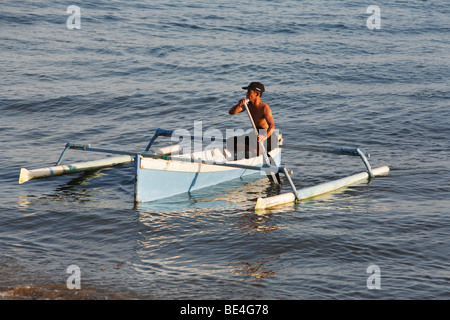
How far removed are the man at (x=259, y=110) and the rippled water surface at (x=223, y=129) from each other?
1.10 meters

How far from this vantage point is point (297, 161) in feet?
40.9

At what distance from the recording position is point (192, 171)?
995cm

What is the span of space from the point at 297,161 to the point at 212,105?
17.2 feet

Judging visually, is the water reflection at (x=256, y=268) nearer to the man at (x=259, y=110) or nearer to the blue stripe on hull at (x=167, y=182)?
the blue stripe on hull at (x=167, y=182)

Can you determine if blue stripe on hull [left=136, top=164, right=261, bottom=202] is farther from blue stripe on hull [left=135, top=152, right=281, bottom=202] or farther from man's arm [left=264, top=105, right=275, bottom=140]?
man's arm [left=264, top=105, right=275, bottom=140]

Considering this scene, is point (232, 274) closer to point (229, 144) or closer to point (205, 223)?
point (205, 223)

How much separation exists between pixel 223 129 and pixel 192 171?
515 centimetres

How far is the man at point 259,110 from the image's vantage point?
10273 mm

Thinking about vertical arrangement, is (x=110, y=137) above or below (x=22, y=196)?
above

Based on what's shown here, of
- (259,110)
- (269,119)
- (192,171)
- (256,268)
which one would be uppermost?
(259,110)

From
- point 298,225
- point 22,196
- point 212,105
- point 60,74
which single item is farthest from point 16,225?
point 60,74

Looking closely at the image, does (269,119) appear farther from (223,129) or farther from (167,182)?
(223,129)

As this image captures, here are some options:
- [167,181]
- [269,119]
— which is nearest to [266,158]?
[269,119]
